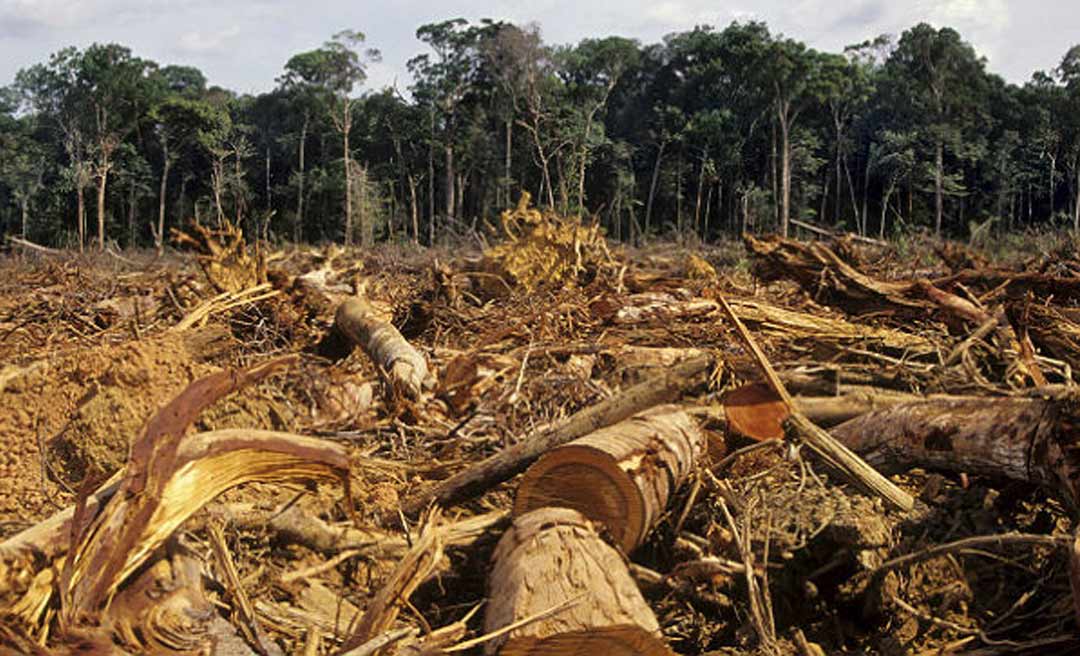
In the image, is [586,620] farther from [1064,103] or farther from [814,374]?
[1064,103]

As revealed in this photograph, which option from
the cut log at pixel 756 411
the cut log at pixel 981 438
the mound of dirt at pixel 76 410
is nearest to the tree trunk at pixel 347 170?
the mound of dirt at pixel 76 410

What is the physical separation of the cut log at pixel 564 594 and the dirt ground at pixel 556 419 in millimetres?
273

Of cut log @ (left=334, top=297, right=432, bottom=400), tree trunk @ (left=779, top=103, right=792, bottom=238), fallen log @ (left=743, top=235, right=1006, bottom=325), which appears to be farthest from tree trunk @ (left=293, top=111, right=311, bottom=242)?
fallen log @ (left=743, top=235, right=1006, bottom=325)

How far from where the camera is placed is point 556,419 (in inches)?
171

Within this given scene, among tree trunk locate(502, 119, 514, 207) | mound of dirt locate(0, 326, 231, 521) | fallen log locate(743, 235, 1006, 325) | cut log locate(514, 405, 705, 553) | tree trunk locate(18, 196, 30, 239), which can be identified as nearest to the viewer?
cut log locate(514, 405, 705, 553)

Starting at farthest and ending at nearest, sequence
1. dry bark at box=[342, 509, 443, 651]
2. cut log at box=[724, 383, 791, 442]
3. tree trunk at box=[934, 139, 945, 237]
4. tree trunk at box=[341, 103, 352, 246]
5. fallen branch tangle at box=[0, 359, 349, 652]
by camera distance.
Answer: tree trunk at box=[934, 139, 945, 237] < tree trunk at box=[341, 103, 352, 246] < cut log at box=[724, 383, 791, 442] < dry bark at box=[342, 509, 443, 651] < fallen branch tangle at box=[0, 359, 349, 652]

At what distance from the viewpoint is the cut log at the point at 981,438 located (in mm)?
2754

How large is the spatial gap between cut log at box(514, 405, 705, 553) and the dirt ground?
145 mm

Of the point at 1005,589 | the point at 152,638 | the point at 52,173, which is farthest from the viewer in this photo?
the point at 52,173

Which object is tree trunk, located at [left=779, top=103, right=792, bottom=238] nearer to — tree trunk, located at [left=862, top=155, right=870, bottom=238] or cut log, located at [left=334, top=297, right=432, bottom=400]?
tree trunk, located at [left=862, top=155, right=870, bottom=238]

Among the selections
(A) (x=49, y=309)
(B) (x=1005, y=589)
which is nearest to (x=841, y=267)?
(B) (x=1005, y=589)

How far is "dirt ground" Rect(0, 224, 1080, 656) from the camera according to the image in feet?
9.45

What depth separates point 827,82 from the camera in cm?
4175

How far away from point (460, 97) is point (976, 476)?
4282cm
